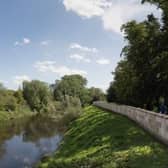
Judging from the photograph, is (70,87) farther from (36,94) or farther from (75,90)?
(36,94)

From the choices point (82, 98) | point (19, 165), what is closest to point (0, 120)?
point (19, 165)

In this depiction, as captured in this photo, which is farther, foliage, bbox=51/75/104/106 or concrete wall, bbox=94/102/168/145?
foliage, bbox=51/75/104/106

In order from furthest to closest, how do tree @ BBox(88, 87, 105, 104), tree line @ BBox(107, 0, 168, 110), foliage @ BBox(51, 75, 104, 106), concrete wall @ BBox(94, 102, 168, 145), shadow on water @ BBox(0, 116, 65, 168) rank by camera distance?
foliage @ BBox(51, 75, 104, 106)
tree @ BBox(88, 87, 105, 104)
tree line @ BBox(107, 0, 168, 110)
shadow on water @ BBox(0, 116, 65, 168)
concrete wall @ BBox(94, 102, 168, 145)

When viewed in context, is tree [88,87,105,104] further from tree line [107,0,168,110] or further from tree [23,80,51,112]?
tree line [107,0,168,110]

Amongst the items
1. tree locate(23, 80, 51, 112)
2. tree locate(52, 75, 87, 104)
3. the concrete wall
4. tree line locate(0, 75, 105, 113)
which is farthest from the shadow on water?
tree locate(52, 75, 87, 104)

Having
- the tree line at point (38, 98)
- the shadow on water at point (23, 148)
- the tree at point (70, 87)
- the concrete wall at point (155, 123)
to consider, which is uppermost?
the tree at point (70, 87)

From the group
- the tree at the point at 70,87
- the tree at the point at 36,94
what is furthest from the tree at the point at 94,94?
the tree at the point at 36,94

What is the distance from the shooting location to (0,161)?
107 ft

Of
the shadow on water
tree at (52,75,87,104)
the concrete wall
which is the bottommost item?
the shadow on water

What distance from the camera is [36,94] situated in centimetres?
12475

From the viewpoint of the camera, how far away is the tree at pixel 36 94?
12094 cm

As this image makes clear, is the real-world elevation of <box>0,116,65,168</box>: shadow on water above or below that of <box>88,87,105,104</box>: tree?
below

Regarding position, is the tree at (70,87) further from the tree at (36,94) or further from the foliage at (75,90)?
the tree at (36,94)

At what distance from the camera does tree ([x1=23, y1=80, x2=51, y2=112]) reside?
397 feet
